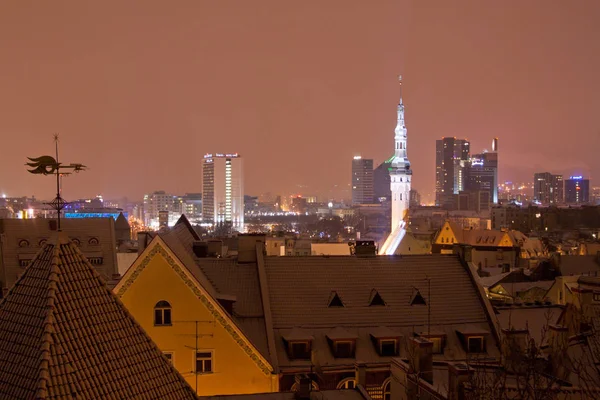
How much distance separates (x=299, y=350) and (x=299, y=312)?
187 cm

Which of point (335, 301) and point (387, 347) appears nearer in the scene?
point (387, 347)

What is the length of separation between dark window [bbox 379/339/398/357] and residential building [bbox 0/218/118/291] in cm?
2588

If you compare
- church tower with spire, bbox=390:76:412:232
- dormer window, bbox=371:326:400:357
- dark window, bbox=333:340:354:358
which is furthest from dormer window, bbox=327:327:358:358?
church tower with spire, bbox=390:76:412:232

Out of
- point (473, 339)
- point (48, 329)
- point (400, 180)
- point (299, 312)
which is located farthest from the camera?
point (400, 180)

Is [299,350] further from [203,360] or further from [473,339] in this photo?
[473,339]

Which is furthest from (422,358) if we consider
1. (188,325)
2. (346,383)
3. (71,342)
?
(71,342)

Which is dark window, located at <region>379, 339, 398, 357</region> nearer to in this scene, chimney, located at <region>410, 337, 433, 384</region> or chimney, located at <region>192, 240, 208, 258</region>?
chimney, located at <region>410, 337, 433, 384</region>

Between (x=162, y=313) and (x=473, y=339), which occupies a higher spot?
(x=162, y=313)

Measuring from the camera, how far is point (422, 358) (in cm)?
1736

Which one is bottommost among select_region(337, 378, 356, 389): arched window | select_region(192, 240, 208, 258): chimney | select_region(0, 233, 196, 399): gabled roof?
select_region(337, 378, 356, 389): arched window

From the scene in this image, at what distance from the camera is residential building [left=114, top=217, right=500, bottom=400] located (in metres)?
22.1

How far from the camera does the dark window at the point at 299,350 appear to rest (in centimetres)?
2287

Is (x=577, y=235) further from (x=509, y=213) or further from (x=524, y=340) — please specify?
(x=524, y=340)

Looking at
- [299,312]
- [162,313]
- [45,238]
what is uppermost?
[45,238]
